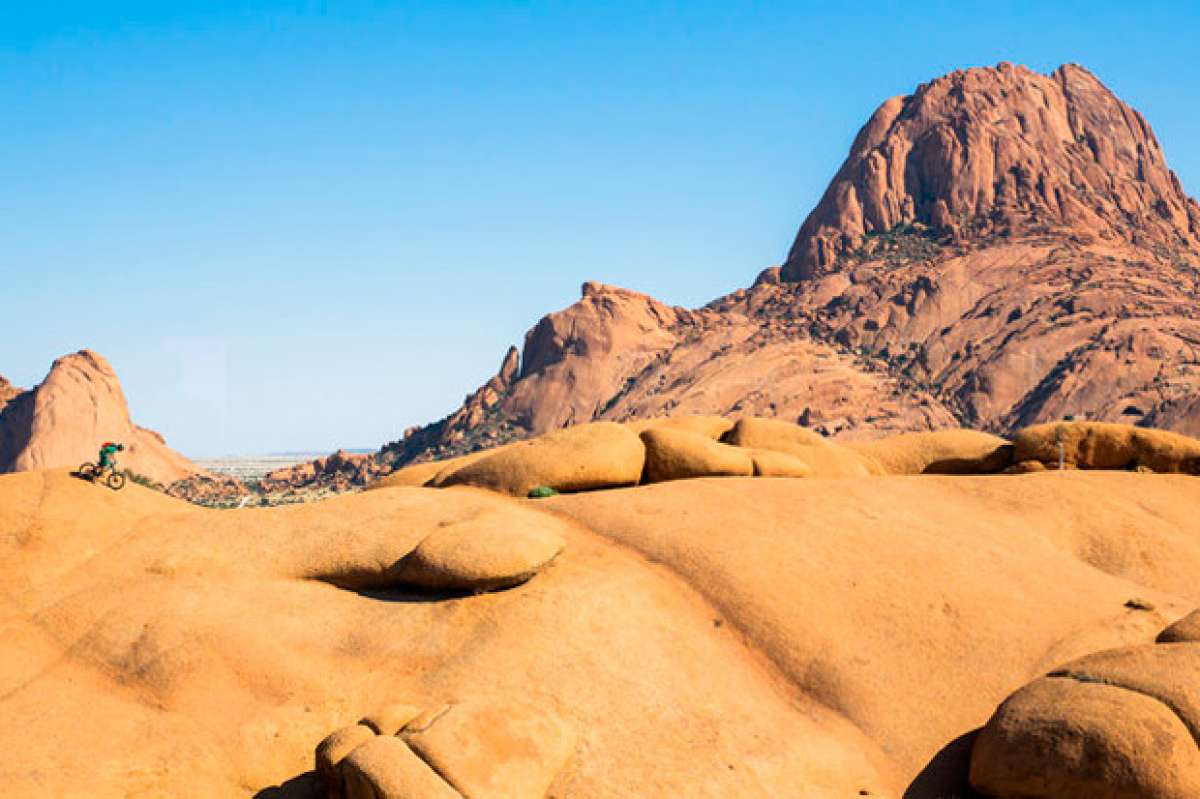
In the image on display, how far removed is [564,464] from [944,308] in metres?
120

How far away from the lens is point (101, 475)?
20094 mm

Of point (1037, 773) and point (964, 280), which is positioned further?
point (964, 280)

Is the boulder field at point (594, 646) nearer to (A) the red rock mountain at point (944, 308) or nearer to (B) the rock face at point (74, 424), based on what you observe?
(A) the red rock mountain at point (944, 308)

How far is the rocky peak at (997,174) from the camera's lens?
149000 mm

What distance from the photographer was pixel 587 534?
21047 millimetres

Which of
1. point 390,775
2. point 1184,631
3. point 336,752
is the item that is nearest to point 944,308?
point 1184,631

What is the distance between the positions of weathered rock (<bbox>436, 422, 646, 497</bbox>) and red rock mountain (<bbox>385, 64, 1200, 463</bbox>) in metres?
83.6

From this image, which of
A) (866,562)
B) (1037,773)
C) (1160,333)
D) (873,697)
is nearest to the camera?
(1037,773)

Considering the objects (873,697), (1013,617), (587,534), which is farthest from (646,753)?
(1013,617)

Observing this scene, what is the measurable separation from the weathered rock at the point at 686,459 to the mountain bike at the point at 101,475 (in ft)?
42.3

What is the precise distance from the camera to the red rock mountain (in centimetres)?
11600

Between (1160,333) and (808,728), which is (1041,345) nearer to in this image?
(1160,333)

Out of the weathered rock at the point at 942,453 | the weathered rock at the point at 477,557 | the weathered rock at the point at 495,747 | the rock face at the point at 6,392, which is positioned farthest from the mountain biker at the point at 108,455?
the rock face at the point at 6,392

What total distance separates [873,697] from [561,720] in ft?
19.1
